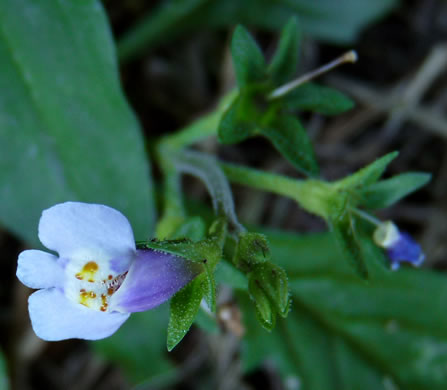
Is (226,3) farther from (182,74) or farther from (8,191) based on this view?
(8,191)

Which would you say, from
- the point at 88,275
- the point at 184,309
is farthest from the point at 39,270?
the point at 184,309

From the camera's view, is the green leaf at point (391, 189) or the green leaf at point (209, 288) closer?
the green leaf at point (209, 288)

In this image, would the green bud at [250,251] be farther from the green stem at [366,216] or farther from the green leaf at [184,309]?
the green stem at [366,216]

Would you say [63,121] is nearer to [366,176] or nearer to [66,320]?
[66,320]

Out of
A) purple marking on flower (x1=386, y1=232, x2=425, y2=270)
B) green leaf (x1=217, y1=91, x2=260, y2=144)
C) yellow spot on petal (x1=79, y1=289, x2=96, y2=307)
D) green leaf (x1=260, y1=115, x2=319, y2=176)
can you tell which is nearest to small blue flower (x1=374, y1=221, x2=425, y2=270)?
purple marking on flower (x1=386, y1=232, x2=425, y2=270)

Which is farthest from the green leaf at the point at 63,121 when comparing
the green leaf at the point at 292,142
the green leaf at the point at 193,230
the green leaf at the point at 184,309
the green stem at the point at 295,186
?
the green leaf at the point at 184,309

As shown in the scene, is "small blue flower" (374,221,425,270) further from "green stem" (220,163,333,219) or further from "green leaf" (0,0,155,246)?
"green leaf" (0,0,155,246)
